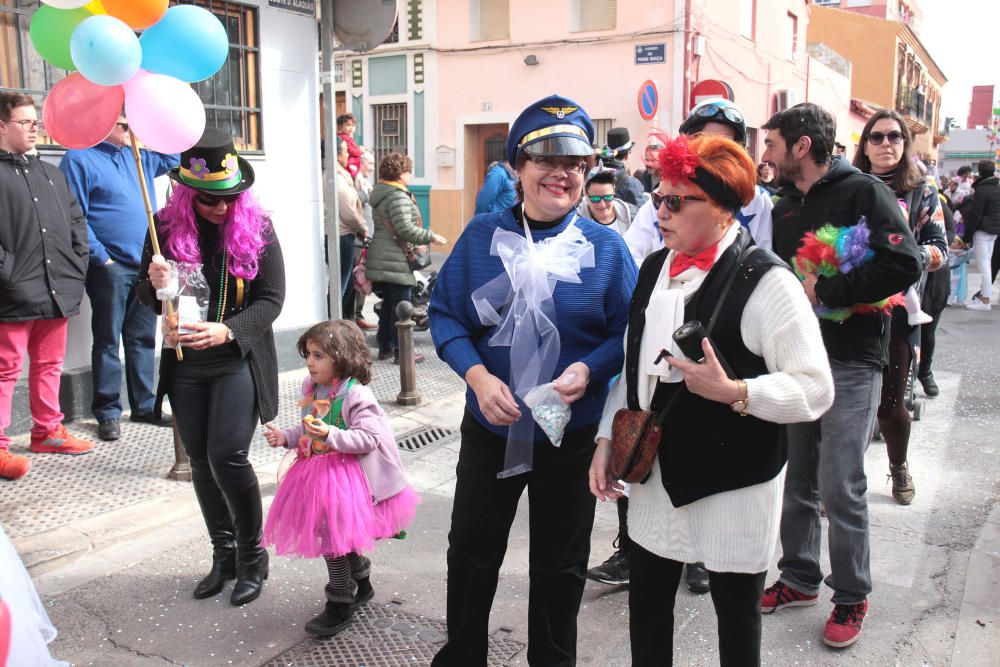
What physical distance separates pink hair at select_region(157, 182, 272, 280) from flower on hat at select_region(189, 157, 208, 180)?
14 centimetres

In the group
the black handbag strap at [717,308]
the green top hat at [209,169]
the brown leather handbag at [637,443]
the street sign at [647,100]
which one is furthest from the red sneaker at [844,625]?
the street sign at [647,100]

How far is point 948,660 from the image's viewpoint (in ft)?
10.7

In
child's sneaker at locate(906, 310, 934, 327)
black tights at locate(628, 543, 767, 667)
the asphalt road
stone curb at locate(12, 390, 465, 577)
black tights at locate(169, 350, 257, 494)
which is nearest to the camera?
black tights at locate(628, 543, 767, 667)

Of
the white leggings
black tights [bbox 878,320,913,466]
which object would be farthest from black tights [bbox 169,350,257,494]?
the white leggings

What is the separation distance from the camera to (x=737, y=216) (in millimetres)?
3281

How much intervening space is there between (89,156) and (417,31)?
14943 millimetres

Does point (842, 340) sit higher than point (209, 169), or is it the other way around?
point (209, 169)

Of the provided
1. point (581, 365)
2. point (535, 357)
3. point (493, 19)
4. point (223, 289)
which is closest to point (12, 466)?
point (223, 289)

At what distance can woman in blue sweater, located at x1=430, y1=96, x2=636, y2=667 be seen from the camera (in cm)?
265

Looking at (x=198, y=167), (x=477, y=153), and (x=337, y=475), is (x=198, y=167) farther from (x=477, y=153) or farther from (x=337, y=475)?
(x=477, y=153)

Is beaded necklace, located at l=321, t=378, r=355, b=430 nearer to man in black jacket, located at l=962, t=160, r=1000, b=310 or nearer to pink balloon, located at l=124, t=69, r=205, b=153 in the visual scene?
pink balloon, located at l=124, t=69, r=205, b=153

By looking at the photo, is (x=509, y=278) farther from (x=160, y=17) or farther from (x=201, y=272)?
(x=160, y=17)

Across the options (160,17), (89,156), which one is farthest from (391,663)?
(89,156)

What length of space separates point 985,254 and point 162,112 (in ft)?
41.7
